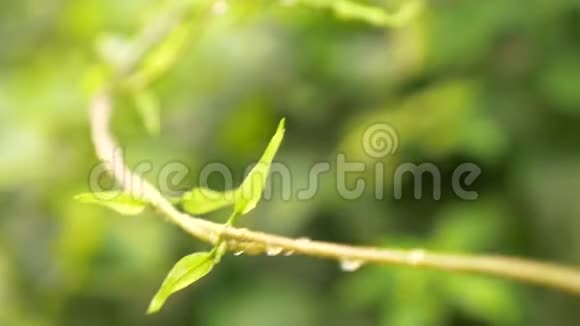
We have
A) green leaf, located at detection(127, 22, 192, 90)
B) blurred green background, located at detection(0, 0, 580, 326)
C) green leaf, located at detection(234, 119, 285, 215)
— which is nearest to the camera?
green leaf, located at detection(234, 119, 285, 215)

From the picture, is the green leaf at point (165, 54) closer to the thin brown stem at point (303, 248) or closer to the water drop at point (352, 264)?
the thin brown stem at point (303, 248)

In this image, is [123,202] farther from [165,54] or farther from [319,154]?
[319,154]

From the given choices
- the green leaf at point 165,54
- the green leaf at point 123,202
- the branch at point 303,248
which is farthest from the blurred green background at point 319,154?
the green leaf at point 123,202

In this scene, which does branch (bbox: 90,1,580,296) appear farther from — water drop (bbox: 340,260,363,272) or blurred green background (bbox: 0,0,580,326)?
blurred green background (bbox: 0,0,580,326)

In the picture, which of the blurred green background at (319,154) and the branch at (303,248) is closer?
the branch at (303,248)

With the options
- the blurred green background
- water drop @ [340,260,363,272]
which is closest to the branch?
water drop @ [340,260,363,272]

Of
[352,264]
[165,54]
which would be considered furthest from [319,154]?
[352,264]

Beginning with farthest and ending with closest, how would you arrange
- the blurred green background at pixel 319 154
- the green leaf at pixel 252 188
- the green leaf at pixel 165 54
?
the blurred green background at pixel 319 154
the green leaf at pixel 165 54
the green leaf at pixel 252 188
